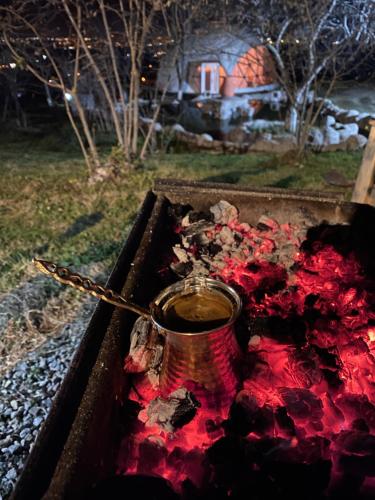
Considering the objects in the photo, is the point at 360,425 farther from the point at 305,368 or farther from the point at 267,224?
the point at 267,224

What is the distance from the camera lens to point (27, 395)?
2.80 metres

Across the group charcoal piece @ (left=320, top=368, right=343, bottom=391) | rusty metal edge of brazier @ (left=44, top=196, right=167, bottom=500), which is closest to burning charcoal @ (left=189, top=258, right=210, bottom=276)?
rusty metal edge of brazier @ (left=44, top=196, right=167, bottom=500)

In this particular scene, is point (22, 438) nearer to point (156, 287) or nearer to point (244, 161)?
point (156, 287)

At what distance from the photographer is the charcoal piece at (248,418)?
1.52 m

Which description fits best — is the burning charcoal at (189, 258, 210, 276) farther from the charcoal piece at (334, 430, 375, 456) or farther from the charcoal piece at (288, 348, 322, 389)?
the charcoal piece at (334, 430, 375, 456)

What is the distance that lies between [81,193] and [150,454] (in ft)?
17.6

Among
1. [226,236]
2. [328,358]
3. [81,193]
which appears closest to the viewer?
[328,358]

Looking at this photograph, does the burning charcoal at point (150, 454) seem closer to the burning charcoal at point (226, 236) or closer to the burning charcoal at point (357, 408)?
the burning charcoal at point (357, 408)

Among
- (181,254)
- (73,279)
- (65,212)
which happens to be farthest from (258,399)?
(65,212)

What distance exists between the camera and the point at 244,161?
8.77 metres

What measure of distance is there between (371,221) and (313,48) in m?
7.10

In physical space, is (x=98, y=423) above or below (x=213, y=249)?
above

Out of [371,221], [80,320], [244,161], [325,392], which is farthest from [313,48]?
[325,392]

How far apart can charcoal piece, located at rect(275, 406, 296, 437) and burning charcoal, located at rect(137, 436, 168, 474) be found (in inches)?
19.2
